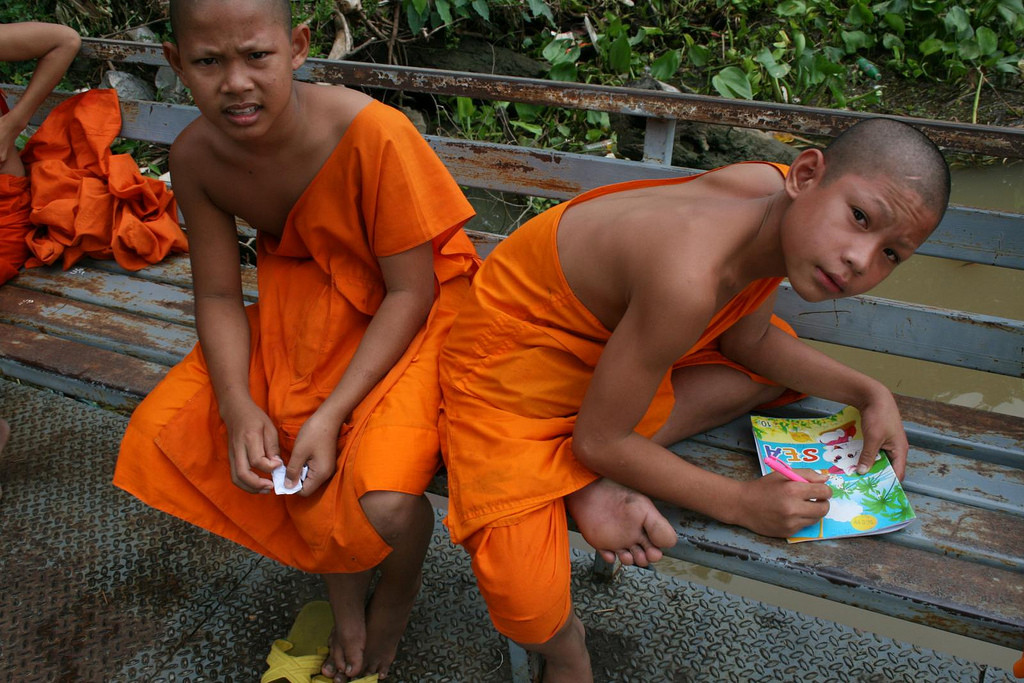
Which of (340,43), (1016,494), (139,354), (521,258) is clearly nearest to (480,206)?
(340,43)

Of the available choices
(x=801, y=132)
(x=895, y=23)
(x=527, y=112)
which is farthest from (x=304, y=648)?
(x=895, y=23)

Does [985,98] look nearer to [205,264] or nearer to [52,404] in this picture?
[205,264]

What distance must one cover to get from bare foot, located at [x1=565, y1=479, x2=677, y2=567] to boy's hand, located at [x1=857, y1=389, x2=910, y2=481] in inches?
16.6

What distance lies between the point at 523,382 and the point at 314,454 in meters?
0.43

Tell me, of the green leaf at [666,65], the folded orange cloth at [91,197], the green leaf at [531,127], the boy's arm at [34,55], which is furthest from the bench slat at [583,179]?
the green leaf at [666,65]

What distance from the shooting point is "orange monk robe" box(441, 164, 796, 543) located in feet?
4.96

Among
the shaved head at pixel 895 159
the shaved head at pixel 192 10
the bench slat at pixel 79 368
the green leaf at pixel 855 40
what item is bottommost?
the bench slat at pixel 79 368

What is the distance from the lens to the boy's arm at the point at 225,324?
1.65 m

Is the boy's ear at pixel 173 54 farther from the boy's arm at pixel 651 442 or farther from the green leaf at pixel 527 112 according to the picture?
the green leaf at pixel 527 112

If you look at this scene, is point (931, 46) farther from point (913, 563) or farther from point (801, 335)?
point (913, 563)

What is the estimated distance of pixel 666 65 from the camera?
14.2 ft

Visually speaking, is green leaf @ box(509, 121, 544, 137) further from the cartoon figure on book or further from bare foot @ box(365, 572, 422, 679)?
bare foot @ box(365, 572, 422, 679)

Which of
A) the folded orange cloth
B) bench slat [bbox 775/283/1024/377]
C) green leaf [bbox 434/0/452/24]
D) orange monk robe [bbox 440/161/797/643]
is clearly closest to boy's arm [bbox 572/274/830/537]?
orange monk robe [bbox 440/161/797/643]

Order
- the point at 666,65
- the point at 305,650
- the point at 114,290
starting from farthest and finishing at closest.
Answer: the point at 666,65
the point at 114,290
the point at 305,650
